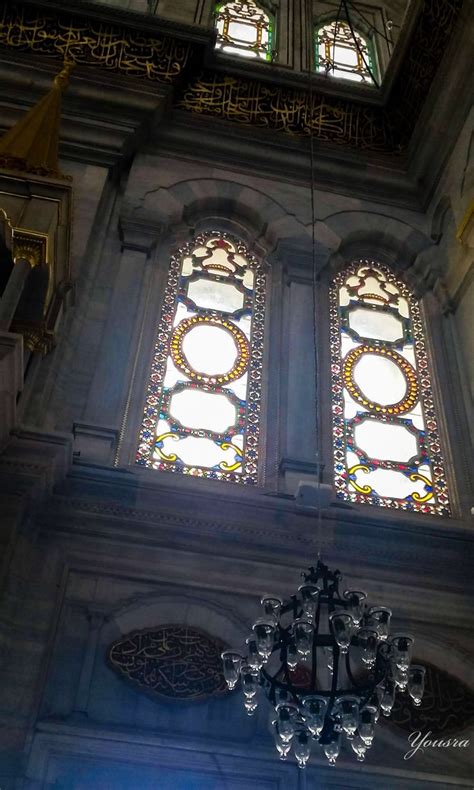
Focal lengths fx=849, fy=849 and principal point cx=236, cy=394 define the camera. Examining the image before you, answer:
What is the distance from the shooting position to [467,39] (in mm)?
7086

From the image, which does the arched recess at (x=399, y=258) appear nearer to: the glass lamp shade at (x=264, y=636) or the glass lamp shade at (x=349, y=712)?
the glass lamp shade at (x=264, y=636)

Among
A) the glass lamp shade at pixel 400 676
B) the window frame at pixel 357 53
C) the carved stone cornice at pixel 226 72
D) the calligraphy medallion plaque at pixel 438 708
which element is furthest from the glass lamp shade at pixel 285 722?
the window frame at pixel 357 53

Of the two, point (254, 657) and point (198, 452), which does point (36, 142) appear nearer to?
point (198, 452)

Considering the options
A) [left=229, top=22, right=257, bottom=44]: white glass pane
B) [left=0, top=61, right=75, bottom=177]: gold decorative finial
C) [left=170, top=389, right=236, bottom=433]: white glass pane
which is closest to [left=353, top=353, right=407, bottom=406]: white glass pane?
[left=170, top=389, right=236, bottom=433]: white glass pane

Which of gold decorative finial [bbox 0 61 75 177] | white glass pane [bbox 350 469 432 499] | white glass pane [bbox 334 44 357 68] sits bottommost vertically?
white glass pane [bbox 350 469 432 499]

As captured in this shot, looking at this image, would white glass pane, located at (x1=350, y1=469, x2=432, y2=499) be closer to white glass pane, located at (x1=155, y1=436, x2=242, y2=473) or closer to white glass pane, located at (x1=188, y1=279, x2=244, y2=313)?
white glass pane, located at (x1=155, y1=436, x2=242, y2=473)

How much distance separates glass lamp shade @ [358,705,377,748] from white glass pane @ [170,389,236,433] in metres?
2.72

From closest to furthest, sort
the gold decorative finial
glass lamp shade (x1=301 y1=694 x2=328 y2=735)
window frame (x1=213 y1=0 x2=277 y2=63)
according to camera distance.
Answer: glass lamp shade (x1=301 y1=694 x2=328 y2=735) → the gold decorative finial → window frame (x1=213 y1=0 x2=277 y2=63)

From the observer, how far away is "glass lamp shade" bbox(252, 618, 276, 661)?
3.38 m

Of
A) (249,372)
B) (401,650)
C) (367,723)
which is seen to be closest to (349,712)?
(367,723)

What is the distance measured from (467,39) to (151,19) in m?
3.05

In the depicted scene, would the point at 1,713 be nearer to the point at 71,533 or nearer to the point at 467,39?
the point at 71,533

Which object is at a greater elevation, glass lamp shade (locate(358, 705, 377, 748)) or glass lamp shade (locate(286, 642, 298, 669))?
glass lamp shade (locate(286, 642, 298, 669))

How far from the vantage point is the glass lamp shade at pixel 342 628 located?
3311 millimetres
